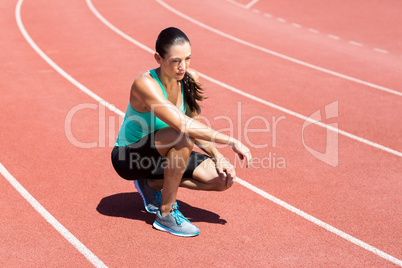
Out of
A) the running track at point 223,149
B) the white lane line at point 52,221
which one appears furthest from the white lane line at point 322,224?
the white lane line at point 52,221

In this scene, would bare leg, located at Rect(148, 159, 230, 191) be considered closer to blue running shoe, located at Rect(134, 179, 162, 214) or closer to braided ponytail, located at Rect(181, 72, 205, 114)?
blue running shoe, located at Rect(134, 179, 162, 214)

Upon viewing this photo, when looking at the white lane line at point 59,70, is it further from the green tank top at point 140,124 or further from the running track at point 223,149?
the green tank top at point 140,124

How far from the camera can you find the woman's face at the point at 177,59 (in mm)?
3959

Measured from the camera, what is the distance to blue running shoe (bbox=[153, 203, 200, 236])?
13.9 ft

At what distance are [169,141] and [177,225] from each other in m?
0.71

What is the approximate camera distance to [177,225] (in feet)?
13.9

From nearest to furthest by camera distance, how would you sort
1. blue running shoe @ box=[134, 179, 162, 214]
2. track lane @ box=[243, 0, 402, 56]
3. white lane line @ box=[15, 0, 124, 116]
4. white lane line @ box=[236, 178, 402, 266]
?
white lane line @ box=[236, 178, 402, 266] → blue running shoe @ box=[134, 179, 162, 214] → white lane line @ box=[15, 0, 124, 116] → track lane @ box=[243, 0, 402, 56]

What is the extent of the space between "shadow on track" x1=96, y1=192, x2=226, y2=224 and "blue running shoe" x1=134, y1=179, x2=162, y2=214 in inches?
3.3

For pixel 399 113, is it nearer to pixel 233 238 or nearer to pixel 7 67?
pixel 233 238

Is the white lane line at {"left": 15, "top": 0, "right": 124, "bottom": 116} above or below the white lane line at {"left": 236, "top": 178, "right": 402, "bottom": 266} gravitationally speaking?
above

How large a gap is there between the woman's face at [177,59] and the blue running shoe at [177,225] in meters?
1.08

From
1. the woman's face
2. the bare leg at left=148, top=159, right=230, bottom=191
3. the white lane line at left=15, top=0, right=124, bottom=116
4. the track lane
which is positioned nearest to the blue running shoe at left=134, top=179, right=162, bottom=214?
the bare leg at left=148, top=159, right=230, bottom=191

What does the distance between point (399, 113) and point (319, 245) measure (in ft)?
13.1

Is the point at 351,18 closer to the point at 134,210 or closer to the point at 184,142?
the point at 134,210
